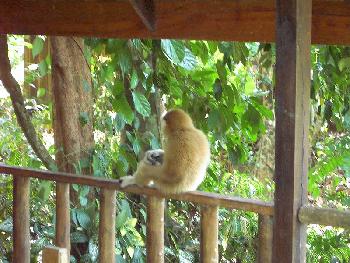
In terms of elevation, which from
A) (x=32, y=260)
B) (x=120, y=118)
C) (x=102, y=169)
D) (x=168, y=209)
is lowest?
(x=32, y=260)

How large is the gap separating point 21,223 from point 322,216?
1.81 m

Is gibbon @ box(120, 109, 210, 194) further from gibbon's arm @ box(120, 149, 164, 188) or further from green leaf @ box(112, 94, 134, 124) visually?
green leaf @ box(112, 94, 134, 124)

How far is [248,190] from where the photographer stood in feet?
16.7

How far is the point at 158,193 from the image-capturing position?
2617mm

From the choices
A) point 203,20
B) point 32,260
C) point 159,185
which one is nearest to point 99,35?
point 203,20

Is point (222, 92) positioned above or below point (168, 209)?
above

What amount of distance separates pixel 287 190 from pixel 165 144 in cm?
116

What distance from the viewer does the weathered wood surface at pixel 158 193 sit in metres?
2.24

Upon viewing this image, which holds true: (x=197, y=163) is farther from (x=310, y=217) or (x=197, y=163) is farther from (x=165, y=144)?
(x=310, y=217)

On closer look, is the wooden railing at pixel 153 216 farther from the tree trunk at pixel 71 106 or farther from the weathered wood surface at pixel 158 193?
the tree trunk at pixel 71 106

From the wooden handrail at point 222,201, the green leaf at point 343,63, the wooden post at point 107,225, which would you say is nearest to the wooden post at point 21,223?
the wooden handrail at point 222,201

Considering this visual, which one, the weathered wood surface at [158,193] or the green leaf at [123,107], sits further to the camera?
→ the green leaf at [123,107]

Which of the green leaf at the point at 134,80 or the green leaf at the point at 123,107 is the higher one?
the green leaf at the point at 134,80

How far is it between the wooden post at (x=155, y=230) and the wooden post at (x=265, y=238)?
0.48 m
